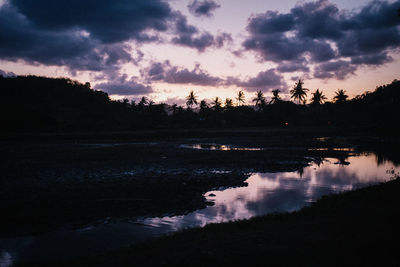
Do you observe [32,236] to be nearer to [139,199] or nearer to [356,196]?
[139,199]

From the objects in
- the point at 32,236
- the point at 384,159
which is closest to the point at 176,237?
the point at 32,236

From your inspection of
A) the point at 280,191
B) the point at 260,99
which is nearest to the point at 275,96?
the point at 260,99

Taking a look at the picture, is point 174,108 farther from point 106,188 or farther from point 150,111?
point 106,188

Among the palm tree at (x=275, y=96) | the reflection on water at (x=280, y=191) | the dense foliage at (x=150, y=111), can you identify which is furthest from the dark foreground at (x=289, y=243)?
the palm tree at (x=275, y=96)

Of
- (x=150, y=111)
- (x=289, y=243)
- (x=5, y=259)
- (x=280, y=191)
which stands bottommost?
(x=5, y=259)

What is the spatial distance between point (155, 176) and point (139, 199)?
5.79m

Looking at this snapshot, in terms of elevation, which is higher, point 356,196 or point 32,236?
point 356,196

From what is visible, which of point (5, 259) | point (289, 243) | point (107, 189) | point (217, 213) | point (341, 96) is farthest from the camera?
point (341, 96)

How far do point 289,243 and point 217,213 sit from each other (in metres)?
5.51

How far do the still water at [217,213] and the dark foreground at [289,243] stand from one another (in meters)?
1.80

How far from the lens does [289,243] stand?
21.4ft

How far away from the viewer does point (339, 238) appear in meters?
6.48

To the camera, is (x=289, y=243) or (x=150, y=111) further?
(x=150, y=111)

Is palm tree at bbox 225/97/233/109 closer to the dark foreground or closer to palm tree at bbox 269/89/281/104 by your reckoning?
palm tree at bbox 269/89/281/104
